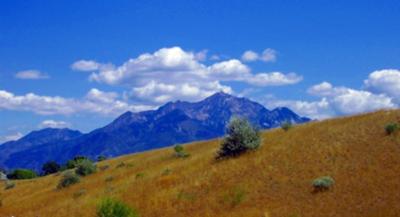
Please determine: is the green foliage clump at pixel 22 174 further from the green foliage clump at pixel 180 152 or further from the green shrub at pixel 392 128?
the green shrub at pixel 392 128

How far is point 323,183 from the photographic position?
86.4 feet

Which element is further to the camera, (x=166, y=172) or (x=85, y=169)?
(x=85, y=169)

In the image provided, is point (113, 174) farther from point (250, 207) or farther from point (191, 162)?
point (250, 207)

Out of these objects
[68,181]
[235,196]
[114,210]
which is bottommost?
[235,196]

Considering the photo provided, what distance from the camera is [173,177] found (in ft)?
113

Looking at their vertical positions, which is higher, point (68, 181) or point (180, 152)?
point (180, 152)

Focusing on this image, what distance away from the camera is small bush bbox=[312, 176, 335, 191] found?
26.3 meters

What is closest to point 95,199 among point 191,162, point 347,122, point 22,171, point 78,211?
Answer: point 78,211

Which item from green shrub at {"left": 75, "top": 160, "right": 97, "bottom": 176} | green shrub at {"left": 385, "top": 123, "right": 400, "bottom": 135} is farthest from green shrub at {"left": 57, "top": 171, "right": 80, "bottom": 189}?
green shrub at {"left": 385, "top": 123, "right": 400, "bottom": 135}

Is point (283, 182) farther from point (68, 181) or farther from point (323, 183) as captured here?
point (68, 181)

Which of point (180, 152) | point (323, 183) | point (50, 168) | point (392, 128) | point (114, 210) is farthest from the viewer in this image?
point (50, 168)

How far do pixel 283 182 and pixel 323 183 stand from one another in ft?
8.28

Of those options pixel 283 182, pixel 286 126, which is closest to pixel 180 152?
pixel 286 126

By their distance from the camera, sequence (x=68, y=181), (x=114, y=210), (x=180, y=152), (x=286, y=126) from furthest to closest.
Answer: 1. (x=180, y=152)
2. (x=68, y=181)
3. (x=286, y=126)
4. (x=114, y=210)
